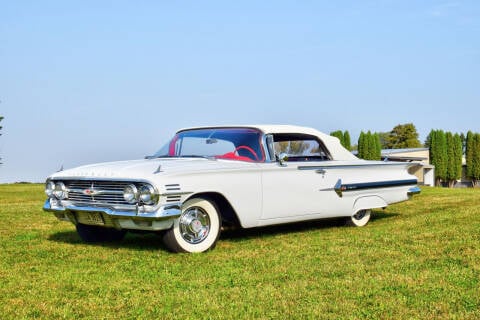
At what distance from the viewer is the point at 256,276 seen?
550cm

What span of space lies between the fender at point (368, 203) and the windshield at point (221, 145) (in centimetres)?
206

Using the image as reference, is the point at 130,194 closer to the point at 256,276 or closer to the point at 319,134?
the point at 256,276

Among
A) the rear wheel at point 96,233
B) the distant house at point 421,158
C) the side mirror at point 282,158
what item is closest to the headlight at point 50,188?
the rear wheel at point 96,233

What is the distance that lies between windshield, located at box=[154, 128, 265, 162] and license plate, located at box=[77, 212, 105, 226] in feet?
5.17

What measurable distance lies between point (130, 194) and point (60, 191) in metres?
1.34

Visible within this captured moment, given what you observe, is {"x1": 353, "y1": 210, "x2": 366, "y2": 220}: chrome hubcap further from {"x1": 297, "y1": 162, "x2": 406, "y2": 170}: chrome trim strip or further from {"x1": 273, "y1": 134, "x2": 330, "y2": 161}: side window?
{"x1": 273, "y1": 134, "x2": 330, "y2": 161}: side window

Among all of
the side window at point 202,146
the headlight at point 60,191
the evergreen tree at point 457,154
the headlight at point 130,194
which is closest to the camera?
the headlight at point 130,194

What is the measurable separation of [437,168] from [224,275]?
5384cm

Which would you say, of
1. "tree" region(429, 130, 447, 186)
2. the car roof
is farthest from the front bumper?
"tree" region(429, 130, 447, 186)

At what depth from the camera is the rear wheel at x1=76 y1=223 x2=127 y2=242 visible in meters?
7.88

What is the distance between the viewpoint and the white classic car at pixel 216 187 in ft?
21.7

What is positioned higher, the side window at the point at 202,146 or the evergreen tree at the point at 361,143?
the evergreen tree at the point at 361,143

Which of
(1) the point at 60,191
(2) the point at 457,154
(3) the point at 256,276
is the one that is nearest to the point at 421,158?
(2) the point at 457,154

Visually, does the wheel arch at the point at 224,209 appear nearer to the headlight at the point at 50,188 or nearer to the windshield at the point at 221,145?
the windshield at the point at 221,145
